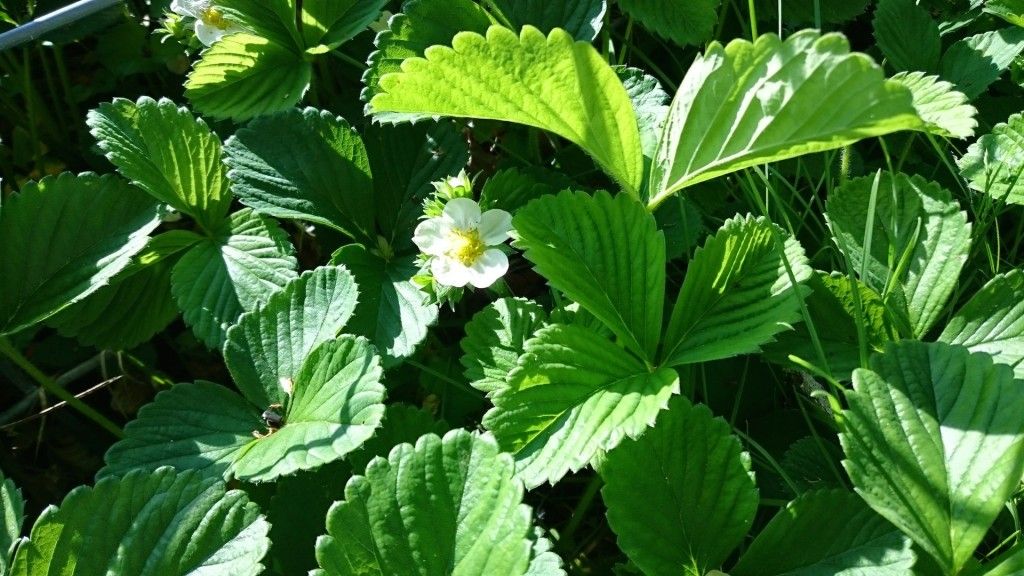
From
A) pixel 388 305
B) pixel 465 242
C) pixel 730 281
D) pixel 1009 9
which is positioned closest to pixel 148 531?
pixel 388 305

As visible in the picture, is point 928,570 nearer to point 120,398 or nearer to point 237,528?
point 237,528

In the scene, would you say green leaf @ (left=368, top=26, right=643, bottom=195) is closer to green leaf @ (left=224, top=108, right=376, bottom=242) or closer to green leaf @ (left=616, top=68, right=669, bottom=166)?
green leaf @ (left=616, top=68, right=669, bottom=166)

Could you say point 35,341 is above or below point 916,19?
below

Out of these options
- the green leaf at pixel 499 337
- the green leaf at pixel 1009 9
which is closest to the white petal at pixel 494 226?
the green leaf at pixel 499 337

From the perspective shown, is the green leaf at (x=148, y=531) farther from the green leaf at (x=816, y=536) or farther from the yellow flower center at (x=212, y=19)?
the yellow flower center at (x=212, y=19)

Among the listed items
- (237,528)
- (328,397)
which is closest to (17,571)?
(237,528)

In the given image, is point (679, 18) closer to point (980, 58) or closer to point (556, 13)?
point (556, 13)
